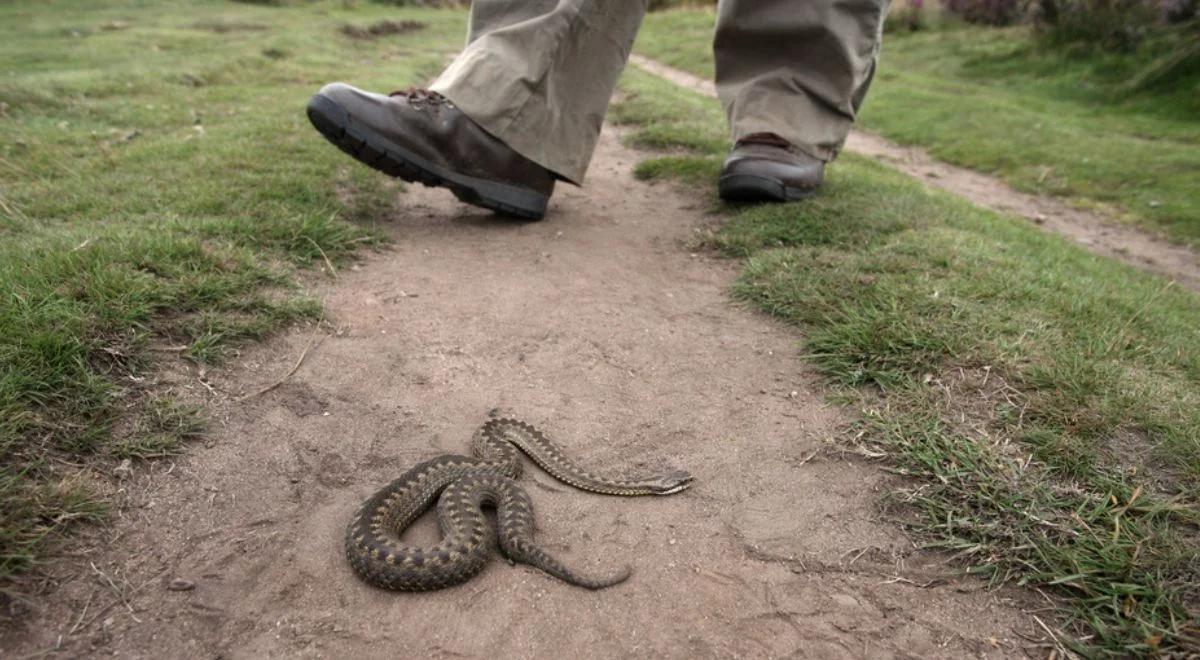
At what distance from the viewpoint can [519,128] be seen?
202 inches

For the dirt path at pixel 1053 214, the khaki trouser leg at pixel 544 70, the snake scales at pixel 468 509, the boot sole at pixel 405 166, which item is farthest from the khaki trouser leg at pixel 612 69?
the dirt path at pixel 1053 214

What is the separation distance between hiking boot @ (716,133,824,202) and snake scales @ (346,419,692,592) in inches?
132

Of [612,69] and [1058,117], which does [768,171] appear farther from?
[1058,117]

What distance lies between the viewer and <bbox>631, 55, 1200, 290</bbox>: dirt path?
704cm

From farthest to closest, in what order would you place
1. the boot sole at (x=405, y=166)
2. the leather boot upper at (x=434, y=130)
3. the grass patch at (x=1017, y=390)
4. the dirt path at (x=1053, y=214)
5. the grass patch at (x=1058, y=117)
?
1. the grass patch at (x=1058, y=117)
2. the dirt path at (x=1053, y=214)
3. the leather boot upper at (x=434, y=130)
4. the boot sole at (x=405, y=166)
5. the grass patch at (x=1017, y=390)

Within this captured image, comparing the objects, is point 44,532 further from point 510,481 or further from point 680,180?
point 680,180

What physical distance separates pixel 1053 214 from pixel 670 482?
299 inches

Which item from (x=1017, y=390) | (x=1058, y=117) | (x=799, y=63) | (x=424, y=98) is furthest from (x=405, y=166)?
(x=1058, y=117)

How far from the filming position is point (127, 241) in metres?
3.96

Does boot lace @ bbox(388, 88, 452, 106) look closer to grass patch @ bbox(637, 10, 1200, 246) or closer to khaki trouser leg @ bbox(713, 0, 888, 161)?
khaki trouser leg @ bbox(713, 0, 888, 161)

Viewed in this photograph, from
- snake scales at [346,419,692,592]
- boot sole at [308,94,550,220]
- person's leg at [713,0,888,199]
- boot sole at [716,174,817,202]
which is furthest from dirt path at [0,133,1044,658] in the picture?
person's leg at [713,0,888,199]

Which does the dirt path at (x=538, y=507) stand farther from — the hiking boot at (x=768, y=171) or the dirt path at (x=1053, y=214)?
the dirt path at (x=1053, y=214)

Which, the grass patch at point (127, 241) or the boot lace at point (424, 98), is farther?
the boot lace at point (424, 98)

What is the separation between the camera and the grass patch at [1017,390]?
7.94 feet
